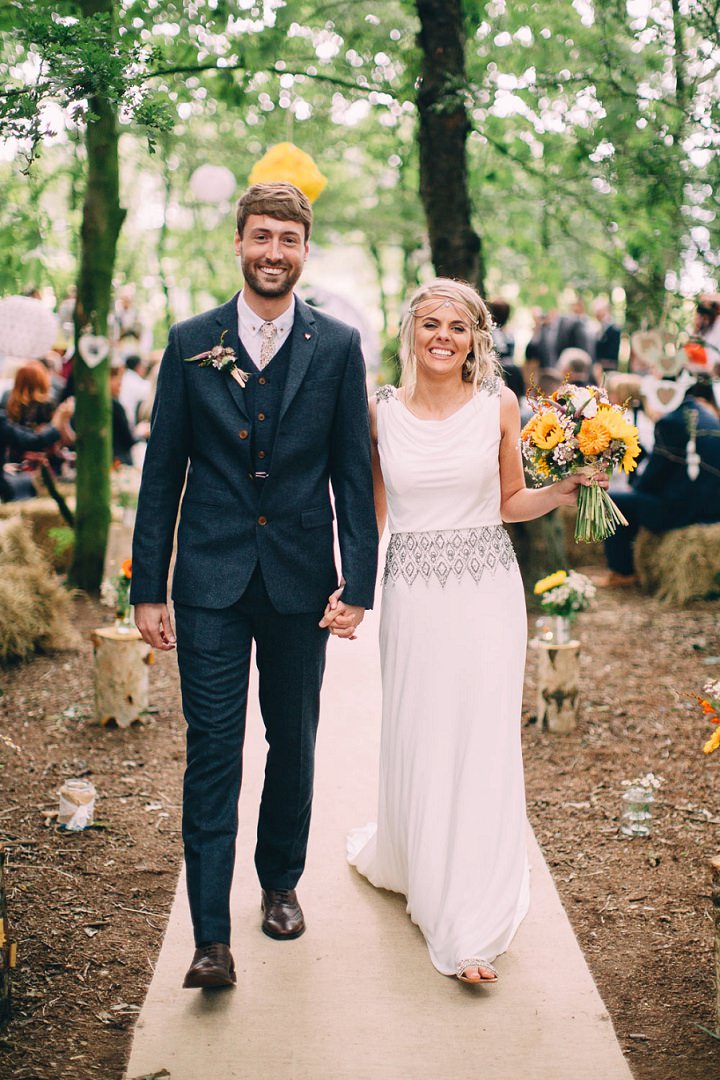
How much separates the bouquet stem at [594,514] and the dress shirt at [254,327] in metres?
1.10

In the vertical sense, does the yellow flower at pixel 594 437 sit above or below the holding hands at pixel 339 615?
above

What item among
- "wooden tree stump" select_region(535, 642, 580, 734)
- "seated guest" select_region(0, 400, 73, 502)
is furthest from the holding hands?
"seated guest" select_region(0, 400, 73, 502)

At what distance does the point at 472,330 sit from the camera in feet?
12.0

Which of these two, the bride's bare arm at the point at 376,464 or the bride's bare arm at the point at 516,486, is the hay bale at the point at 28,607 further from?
the bride's bare arm at the point at 516,486

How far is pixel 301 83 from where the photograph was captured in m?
9.49

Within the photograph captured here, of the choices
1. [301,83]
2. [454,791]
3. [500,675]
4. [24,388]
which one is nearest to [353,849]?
[454,791]

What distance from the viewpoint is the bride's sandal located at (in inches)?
130

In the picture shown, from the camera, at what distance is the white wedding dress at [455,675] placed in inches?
140

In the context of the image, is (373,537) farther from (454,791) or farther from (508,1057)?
(508,1057)

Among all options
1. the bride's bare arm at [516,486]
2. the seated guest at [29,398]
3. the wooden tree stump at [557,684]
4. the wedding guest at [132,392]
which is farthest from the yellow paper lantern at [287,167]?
the bride's bare arm at [516,486]

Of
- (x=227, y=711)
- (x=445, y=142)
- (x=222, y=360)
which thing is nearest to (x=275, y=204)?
(x=222, y=360)

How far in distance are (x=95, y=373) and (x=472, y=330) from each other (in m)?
5.57

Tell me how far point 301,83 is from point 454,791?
7616 millimetres

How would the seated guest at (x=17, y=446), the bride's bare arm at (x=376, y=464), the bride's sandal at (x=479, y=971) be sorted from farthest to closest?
1. the seated guest at (x=17, y=446)
2. the bride's bare arm at (x=376, y=464)
3. the bride's sandal at (x=479, y=971)
